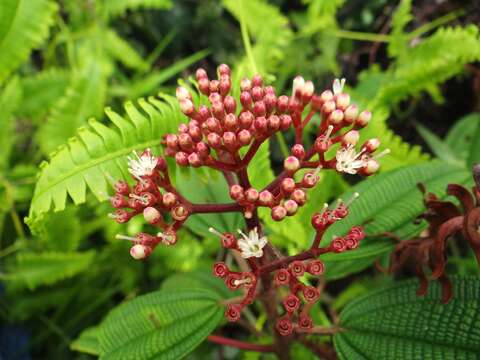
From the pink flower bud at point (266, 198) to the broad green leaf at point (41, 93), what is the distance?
1.39m

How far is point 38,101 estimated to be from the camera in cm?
208

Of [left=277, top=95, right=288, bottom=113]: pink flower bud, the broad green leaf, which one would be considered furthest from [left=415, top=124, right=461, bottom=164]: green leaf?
the broad green leaf

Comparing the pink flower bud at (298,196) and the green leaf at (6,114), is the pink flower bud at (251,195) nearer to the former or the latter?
the pink flower bud at (298,196)

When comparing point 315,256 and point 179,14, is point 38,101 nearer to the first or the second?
point 179,14

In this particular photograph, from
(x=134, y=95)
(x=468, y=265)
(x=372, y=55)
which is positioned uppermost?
(x=134, y=95)

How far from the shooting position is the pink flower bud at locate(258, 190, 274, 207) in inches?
36.8

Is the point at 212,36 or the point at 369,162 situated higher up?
the point at 212,36

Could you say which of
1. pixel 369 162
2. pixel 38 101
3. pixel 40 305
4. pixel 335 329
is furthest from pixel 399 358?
pixel 38 101

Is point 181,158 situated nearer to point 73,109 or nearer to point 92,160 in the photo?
point 92,160

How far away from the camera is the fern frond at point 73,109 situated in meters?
1.92

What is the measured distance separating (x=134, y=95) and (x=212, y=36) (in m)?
0.64

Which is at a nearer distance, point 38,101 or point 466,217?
point 466,217

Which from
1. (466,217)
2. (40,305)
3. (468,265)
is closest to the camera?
(466,217)

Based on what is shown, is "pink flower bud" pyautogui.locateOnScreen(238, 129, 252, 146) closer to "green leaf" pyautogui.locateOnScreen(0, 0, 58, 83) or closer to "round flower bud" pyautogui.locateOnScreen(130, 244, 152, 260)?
"round flower bud" pyautogui.locateOnScreen(130, 244, 152, 260)
